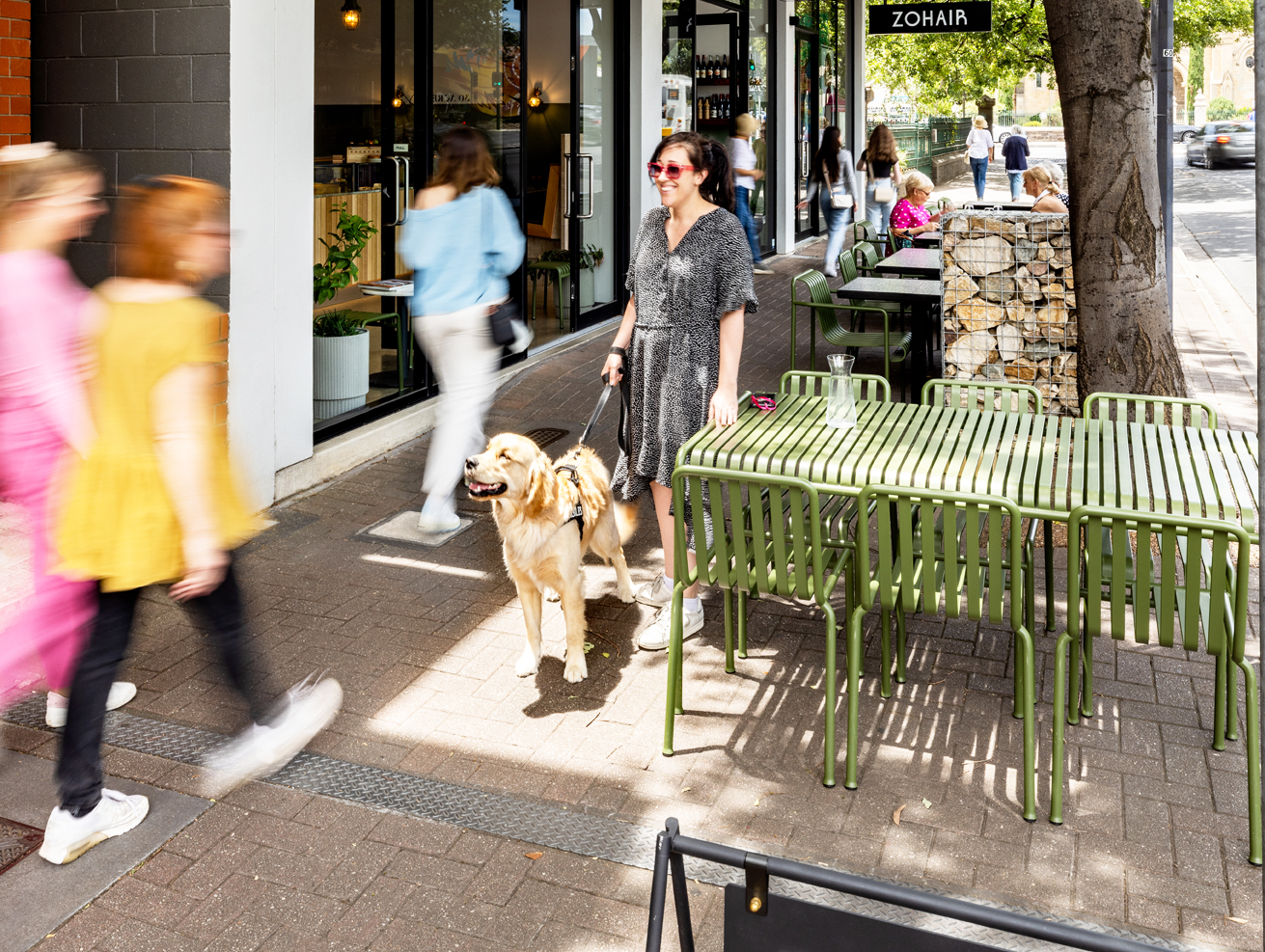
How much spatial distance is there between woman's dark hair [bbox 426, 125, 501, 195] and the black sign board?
8122mm

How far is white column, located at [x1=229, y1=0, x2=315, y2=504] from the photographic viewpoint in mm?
6574

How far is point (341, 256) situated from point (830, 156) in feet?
29.0

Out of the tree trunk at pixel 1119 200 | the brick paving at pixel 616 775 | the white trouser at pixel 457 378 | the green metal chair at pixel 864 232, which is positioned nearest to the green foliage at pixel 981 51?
the green metal chair at pixel 864 232

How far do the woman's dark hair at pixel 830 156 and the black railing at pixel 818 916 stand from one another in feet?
46.1

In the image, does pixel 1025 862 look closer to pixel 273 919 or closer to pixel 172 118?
pixel 273 919

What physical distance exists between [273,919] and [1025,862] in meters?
2.07

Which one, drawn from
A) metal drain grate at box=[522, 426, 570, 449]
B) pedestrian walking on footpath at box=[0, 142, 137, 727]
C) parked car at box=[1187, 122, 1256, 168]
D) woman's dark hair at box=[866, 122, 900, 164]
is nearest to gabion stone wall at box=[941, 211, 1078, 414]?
metal drain grate at box=[522, 426, 570, 449]

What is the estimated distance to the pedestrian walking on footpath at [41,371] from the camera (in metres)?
3.48

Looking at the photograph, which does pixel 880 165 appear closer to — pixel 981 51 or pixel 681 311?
pixel 681 311

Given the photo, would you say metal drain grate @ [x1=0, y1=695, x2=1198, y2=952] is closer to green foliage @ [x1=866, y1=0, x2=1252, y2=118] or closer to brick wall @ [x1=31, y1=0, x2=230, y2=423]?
brick wall @ [x1=31, y1=0, x2=230, y2=423]

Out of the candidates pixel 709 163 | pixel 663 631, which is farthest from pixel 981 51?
pixel 663 631

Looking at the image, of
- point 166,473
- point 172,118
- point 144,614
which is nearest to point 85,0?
point 172,118

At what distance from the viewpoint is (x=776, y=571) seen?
4.10 metres

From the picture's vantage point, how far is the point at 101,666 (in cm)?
345
